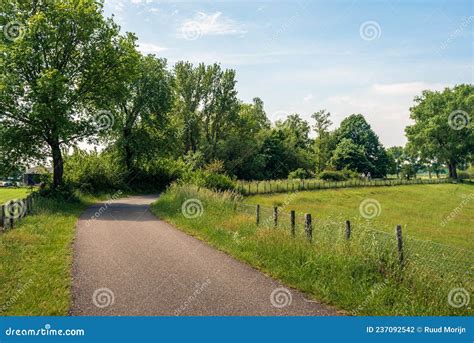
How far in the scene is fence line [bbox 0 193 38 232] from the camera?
14680 mm

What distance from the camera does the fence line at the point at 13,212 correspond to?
1468cm

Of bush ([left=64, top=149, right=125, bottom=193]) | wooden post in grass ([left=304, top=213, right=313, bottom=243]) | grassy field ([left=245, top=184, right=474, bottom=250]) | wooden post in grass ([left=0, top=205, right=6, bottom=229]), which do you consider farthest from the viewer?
bush ([left=64, top=149, right=125, bottom=193])

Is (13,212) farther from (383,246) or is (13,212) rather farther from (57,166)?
(383,246)

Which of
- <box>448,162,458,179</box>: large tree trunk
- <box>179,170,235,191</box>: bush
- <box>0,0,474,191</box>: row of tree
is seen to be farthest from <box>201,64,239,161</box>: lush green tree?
<box>448,162,458,179</box>: large tree trunk

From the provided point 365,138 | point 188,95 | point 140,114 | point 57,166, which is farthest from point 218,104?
point 365,138

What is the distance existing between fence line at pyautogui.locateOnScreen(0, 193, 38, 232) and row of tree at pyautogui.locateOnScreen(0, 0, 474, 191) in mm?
7366

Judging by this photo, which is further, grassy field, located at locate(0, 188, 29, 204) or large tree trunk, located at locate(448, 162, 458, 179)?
large tree trunk, located at locate(448, 162, 458, 179)

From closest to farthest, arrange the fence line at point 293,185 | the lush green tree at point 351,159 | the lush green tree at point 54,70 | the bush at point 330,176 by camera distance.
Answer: the lush green tree at point 54,70 → the fence line at point 293,185 → the bush at point 330,176 → the lush green tree at point 351,159

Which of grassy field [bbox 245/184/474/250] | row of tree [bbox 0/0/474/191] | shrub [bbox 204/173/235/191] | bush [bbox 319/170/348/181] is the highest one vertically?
row of tree [bbox 0/0/474/191]

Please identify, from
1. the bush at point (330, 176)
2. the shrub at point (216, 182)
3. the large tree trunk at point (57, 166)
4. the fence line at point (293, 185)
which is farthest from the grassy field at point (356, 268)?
the bush at point (330, 176)

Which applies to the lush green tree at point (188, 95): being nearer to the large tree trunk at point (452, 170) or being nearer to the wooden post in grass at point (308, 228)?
the wooden post in grass at point (308, 228)

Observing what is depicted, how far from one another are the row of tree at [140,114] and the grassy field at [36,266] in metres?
10.7

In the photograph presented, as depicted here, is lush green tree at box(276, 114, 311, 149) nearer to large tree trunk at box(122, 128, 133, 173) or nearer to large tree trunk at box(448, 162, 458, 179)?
large tree trunk at box(448, 162, 458, 179)

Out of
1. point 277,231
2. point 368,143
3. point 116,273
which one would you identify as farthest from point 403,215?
point 368,143
